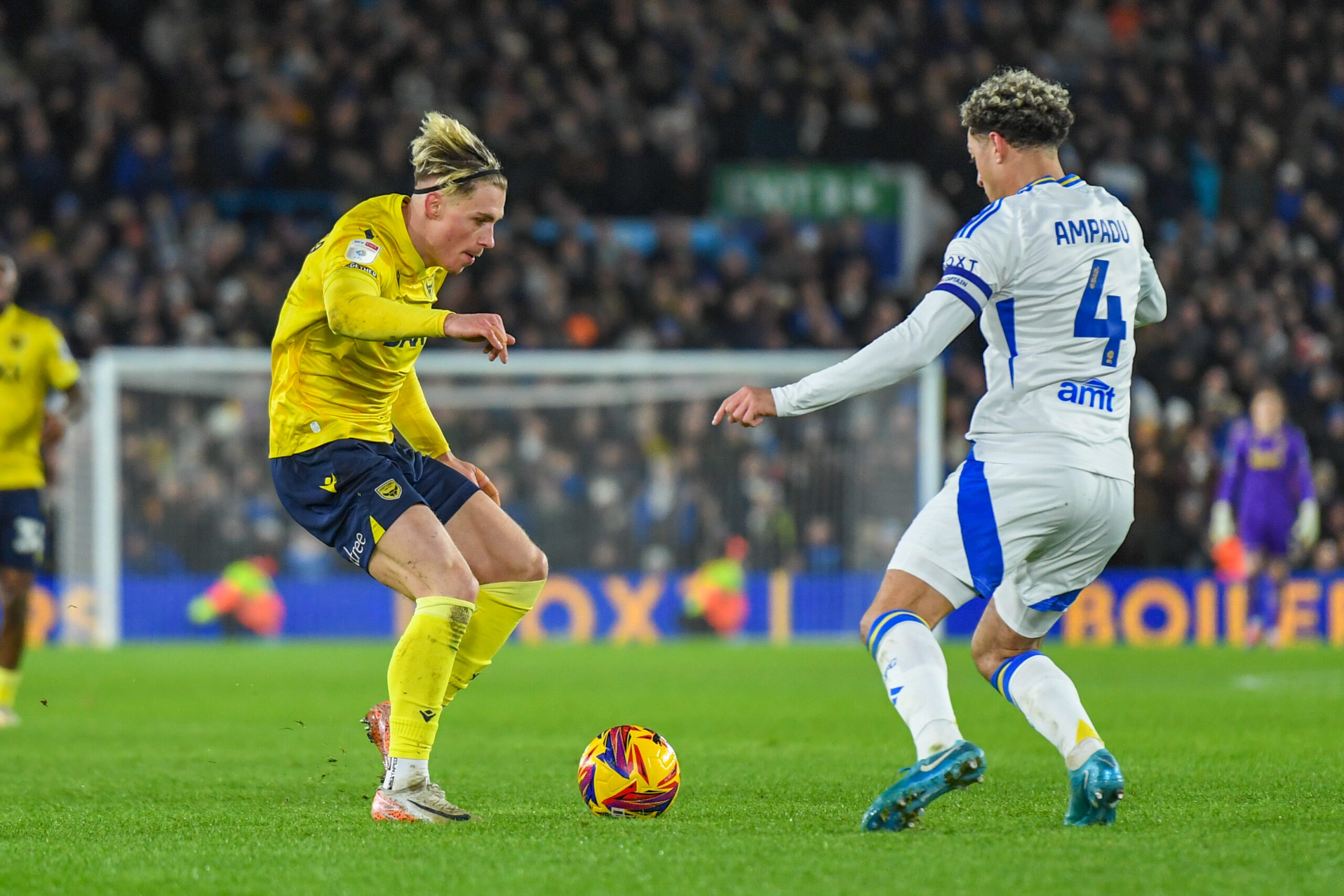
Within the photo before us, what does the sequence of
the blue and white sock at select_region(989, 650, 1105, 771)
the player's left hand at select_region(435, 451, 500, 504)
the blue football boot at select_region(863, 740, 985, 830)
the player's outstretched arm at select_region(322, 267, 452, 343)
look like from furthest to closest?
the player's left hand at select_region(435, 451, 500, 504), the player's outstretched arm at select_region(322, 267, 452, 343), the blue and white sock at select_region(989, 650, 1105, 771), the blue football boot at select_region(863, 740, 985, 830)

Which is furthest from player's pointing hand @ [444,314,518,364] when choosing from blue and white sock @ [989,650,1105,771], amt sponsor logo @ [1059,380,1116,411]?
blue and white sock @ [989,650,1105,771]

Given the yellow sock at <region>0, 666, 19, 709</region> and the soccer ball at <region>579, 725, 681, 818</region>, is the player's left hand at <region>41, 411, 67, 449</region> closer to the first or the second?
the yellow sock at <region>0, 666, 19, 709</region>

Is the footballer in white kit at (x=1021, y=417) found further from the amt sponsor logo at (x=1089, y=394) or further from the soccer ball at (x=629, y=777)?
the soccer ball at (x=629, y=777)

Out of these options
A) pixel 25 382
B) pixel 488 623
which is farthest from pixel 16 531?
pixel 488 623

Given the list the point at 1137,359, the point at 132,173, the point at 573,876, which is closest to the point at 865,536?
the point at 1137,359

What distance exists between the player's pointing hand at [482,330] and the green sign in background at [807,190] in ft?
53.5

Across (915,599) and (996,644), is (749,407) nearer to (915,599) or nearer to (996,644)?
(915,599)

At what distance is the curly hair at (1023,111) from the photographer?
494 cm

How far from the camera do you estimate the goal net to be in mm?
17094

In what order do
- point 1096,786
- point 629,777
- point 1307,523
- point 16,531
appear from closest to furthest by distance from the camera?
1. point 1096,786
2. point 629,777
3. point 16,531
4. point 1307,523

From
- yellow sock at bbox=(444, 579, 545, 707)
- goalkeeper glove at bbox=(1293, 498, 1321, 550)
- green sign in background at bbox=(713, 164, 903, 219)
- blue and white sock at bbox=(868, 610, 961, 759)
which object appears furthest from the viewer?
green sign in background at bbox=(713, 164, 903, 219)

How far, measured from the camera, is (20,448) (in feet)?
29.8

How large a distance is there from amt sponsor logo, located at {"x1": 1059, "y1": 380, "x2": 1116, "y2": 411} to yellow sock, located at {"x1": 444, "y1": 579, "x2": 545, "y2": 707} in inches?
78.8

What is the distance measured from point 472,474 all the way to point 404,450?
0.35 metres
